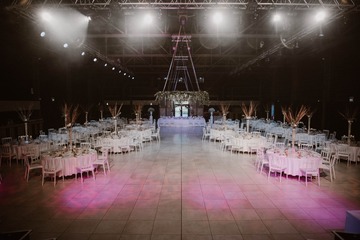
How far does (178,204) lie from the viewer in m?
5.15

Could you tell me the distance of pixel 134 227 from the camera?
4.27m

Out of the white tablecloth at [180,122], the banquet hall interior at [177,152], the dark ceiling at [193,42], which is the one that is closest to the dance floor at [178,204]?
the banquet hall interior at [177,152]

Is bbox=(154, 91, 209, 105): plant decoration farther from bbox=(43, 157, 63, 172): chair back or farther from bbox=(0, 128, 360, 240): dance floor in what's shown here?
bbox=(43, 157, 63, 172): chair back

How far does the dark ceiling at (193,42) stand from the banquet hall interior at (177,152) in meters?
0.07

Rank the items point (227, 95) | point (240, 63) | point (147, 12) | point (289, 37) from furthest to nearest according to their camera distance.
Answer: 1. point (227, 95)
2. point (240, 63)
3. point (289, 37)
4. point (147, 12)

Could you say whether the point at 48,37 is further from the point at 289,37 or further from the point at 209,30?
the point at 289,37

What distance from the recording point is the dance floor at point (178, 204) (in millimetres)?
4184

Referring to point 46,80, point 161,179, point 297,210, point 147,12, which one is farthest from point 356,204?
point 46,80

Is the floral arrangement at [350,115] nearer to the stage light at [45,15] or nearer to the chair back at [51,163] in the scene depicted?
the chair back at [51,163]

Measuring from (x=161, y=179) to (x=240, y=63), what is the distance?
13.5 metres

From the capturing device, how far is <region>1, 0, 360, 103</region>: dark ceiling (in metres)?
7.36

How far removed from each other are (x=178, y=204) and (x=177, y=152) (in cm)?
482

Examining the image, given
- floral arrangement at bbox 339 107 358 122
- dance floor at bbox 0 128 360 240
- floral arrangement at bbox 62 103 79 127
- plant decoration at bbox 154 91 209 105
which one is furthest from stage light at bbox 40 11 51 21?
floral arrangement at bbox 339 107 358 122

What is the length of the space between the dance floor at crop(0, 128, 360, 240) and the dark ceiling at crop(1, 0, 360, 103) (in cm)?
447
